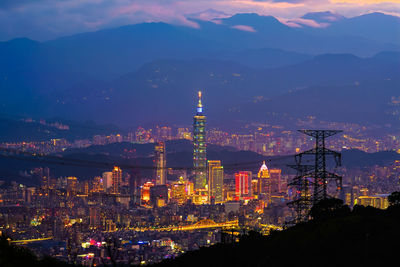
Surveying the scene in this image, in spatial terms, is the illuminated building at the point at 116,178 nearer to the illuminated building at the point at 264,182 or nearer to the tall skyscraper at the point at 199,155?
the tall skyscraper at the point at 199,155

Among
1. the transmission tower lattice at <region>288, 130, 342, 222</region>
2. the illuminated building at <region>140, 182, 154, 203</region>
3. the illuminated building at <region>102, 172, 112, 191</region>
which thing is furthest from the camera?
the illuminated building at <region>102, 172, 112, 191</region>

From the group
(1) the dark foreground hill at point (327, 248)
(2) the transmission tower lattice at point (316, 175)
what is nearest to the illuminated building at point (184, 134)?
(2) the transmission tower lattice at point (316, 175)

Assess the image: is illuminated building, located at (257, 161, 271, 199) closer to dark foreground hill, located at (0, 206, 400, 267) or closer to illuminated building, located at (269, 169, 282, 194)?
illuminated building, located at (269, 169, 282, 194)

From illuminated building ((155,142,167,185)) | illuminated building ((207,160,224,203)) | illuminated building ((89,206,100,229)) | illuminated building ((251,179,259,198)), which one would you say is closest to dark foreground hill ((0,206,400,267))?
illuminated building ((89,206,100,229))

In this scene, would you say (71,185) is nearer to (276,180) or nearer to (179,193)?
(179,193)

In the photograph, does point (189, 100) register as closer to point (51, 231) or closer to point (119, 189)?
point (119, 189)

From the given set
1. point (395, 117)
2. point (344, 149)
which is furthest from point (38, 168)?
point (395, 117)
